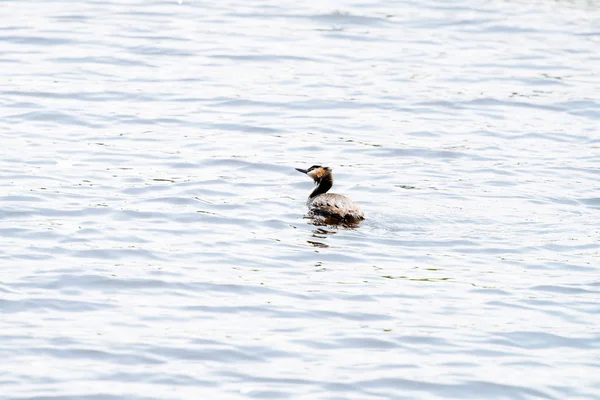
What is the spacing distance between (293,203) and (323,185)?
41 cm

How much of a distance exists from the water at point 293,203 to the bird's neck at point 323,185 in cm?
27

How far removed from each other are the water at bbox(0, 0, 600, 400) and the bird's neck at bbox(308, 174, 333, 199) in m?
0.27

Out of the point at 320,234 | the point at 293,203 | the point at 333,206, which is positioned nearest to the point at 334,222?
the point at 333,206

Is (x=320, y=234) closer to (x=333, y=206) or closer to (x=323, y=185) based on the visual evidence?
(x=333, y=206)

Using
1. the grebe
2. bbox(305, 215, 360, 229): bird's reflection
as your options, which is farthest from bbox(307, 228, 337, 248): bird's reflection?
the grebe

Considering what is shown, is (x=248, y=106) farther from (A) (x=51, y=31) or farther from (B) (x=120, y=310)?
(B) (x=120, y=310)

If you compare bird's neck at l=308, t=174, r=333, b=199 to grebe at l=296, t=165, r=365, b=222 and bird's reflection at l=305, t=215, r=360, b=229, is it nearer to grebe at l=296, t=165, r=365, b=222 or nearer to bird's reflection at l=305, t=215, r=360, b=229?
grebe at l=296, t=165, r=365, b=222

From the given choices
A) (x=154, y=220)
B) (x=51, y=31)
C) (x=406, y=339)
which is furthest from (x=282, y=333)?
(x=51, y=31)

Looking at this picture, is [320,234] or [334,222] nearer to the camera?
[320,234]

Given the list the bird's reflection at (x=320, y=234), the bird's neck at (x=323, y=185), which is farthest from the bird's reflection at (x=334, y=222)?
the bird's neck at (x=323, y=185)

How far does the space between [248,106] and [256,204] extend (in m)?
5.28

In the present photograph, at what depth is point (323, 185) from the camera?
1383 cm

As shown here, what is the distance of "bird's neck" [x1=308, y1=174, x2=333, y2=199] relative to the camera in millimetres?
13708

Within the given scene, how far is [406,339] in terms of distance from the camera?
915 centimetres
